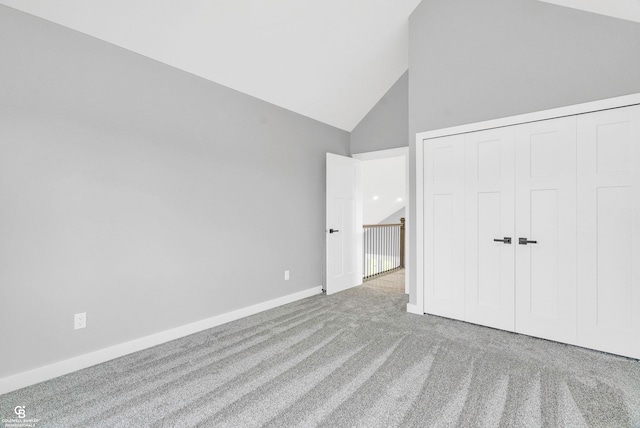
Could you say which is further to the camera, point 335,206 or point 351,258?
point 351,258

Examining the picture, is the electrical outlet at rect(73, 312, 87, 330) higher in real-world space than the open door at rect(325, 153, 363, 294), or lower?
lower

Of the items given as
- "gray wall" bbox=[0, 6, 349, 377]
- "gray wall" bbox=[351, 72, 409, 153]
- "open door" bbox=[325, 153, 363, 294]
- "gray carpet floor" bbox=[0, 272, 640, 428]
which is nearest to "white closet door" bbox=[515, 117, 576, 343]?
"gray carpet floor" bbox=[0, 272, 640, 428]

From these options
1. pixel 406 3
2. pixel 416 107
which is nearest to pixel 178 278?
pixel 416 107

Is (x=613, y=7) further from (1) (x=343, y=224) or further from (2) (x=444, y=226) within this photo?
(1) (x=343, y=224)

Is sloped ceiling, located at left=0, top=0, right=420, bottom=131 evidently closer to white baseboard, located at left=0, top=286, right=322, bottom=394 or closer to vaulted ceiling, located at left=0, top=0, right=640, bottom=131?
vaulted ceiling, located at left=0, top=0, right=640, bottom=131

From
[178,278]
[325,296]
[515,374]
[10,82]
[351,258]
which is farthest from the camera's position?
[351,258]

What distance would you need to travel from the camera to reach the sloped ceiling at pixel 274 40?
2362 mm

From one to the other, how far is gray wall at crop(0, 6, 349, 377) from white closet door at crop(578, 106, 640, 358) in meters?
3.06

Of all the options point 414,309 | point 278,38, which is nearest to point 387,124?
point 278,38

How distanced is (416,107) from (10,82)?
3.49 meters

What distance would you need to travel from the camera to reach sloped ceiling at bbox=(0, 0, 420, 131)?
2.36 meters

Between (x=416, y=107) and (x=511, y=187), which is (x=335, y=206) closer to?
(x=416, y=107)

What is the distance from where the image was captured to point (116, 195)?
8.24 ft

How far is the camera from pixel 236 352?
2576 millimetres
